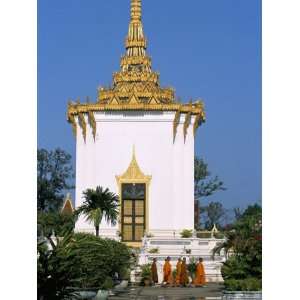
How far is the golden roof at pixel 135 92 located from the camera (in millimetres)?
28188

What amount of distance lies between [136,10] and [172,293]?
16481 millimetres

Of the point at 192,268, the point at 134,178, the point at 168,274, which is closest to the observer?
the point at 168,274

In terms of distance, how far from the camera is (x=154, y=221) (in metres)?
27.8

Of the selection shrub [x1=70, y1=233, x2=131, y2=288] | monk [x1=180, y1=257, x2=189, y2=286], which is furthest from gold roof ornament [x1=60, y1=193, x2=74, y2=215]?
monk [x1=180, y1=257, x2=189, y2=286]

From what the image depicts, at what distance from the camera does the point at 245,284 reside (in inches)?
540

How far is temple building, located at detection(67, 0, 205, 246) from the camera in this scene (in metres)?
27.9

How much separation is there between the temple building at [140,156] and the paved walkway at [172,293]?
8643mm

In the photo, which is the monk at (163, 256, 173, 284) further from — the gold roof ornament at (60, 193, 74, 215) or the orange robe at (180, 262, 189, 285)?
the gold roof ornament at (60, 193, 74, 215)

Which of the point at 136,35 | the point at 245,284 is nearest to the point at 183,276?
the point at 245,284

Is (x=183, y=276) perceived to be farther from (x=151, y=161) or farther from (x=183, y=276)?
(x=151, y=161)

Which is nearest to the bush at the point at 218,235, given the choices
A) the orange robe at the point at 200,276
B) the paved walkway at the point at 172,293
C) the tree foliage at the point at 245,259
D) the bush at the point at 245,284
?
the orange robe at the point at 200,276
